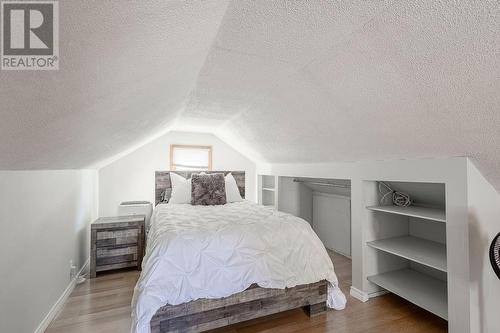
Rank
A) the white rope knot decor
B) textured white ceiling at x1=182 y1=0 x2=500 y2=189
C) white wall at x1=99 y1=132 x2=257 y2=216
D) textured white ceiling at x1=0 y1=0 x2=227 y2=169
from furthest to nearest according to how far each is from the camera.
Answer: white wall at x1=99 y1=132 x2=257 y2=216, the white rope knot decor, textured white ceiling at x1=182 y1=0 x2=500 y2=189, textured white ceiling at x1=0 y1=0 x2=227 y2=169

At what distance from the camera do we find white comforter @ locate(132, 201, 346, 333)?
154 centimetres

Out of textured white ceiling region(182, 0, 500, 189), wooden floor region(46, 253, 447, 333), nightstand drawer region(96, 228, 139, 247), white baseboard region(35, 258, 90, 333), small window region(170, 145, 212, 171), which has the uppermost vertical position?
textured white ceiling region(182, 0, 500, 189)

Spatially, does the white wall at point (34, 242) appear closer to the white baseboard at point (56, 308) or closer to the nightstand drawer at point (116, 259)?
the white baseboard at point (56, 308)

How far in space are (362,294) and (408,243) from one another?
2.23ft

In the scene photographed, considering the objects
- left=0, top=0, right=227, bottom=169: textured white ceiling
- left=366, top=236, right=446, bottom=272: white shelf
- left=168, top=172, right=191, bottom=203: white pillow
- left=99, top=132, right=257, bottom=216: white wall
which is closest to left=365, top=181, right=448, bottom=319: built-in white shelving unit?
left=366, top=236, right=446, bottom=272: white shelf

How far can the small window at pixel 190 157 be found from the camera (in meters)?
3.92

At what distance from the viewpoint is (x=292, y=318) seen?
76.2 inches

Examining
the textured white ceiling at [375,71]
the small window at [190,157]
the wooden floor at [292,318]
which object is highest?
the textured white ceiling at [375,71]

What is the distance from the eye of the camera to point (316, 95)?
1.66 meters

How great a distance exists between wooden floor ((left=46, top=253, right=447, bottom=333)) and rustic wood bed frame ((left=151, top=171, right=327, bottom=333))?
0.37ft

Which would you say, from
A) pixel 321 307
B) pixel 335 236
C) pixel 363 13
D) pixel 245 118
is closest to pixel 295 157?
pixel 245 118

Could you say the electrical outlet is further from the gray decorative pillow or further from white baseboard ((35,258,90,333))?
the gray decorative pillow

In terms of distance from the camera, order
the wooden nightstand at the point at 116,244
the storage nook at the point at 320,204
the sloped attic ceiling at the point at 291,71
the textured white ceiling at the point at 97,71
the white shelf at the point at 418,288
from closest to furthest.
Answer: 1. the textured white ceiling at the point at 97,71
2. the sloped attic ceiling at the point at 291,71
3. the white shelf at the point at 418,288
4. the wooden nightstand at the point at 116,244
5. the storage nook at the point at 320,204

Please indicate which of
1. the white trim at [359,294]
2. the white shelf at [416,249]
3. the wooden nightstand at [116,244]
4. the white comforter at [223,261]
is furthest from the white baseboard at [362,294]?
the wooden nightstand at [116,244]
